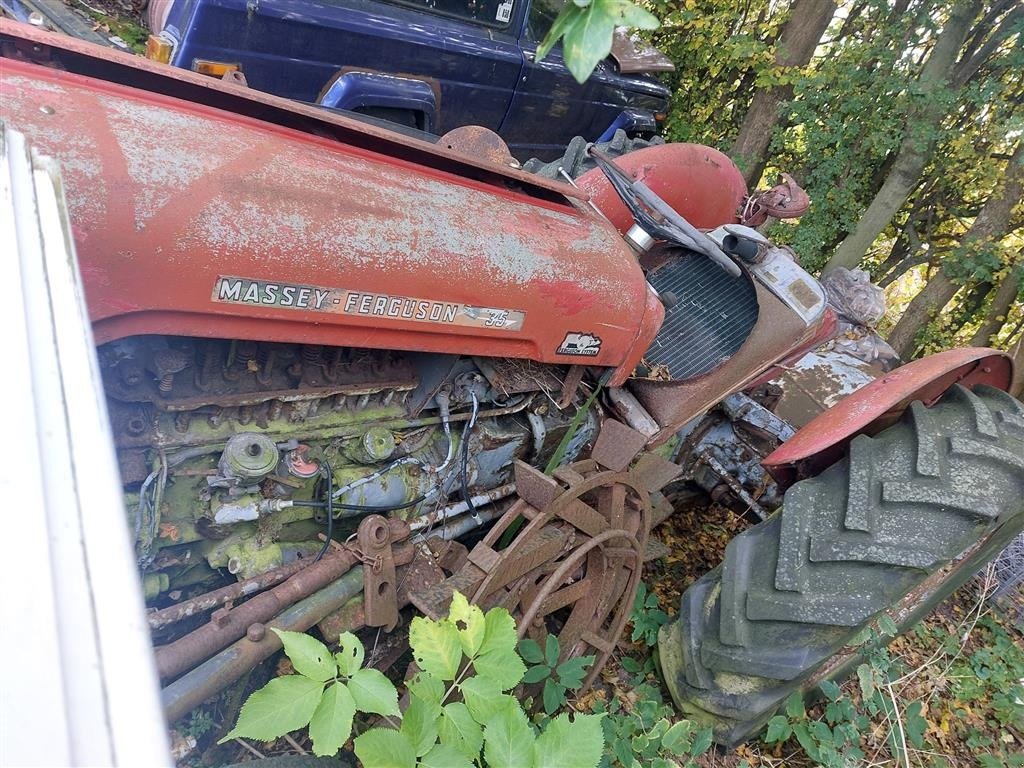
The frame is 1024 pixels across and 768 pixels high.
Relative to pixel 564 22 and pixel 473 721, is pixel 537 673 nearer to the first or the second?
pixel 473 721

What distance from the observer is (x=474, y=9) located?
369cm

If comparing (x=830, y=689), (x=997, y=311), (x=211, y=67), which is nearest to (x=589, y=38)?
(x=830, y=689)

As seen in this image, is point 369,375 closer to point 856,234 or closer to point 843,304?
point 843,304

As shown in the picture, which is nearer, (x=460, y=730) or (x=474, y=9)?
(x=460, y=730)

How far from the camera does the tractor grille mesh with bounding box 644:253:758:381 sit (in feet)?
7.39

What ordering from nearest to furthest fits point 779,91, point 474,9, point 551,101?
point 474,9 → point 551,101 → point 779,91

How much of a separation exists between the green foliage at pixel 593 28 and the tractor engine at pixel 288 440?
36.2 inches

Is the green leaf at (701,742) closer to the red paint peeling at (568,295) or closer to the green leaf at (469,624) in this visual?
the green leaf at (469,624)

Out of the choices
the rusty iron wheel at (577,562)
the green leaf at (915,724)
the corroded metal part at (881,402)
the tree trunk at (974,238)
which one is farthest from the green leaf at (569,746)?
the tree trunk at (974,238)

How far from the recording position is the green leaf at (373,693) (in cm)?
100

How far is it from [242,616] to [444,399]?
67 centimetres

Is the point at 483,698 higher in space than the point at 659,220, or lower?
lower

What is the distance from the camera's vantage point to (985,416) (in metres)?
1.89

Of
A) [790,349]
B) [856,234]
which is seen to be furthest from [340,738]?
[856,234]
